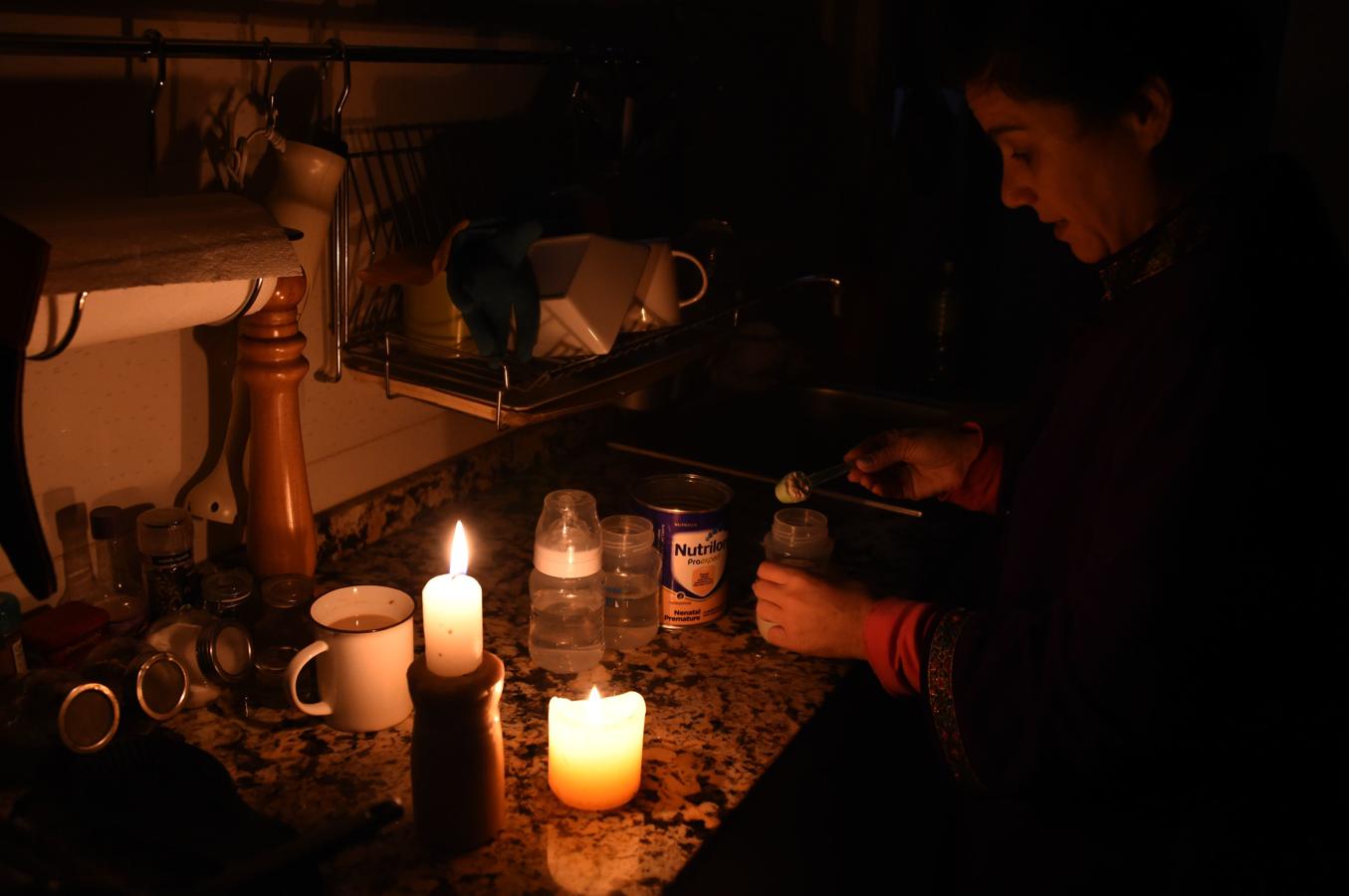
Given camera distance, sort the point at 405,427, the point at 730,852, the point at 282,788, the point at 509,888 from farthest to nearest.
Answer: the point at 405,427 → the point at 730,852 → the point at 282,788 → the point at 509,888

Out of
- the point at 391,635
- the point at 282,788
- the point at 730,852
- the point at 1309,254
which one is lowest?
the point at 730,852

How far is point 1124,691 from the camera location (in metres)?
0.84

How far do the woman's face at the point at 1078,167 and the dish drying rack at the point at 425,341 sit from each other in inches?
20.6

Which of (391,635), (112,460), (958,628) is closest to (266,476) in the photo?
(112,460)

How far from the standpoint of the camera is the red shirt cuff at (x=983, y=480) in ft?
4.72

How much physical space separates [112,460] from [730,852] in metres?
0.76

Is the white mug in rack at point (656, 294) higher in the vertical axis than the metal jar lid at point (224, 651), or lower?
higher

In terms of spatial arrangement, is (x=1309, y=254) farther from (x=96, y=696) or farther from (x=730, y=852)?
(x=96, y=696)

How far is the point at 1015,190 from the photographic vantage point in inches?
41.5

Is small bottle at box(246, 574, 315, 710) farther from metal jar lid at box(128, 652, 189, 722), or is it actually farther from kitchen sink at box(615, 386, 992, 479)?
kitchen sink at box(615, 386, 992, 479)

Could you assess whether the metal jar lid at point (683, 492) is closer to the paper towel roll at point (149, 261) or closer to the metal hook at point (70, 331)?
the paper towel roll at point (149, 261)

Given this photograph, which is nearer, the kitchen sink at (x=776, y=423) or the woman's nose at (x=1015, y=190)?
the woman's nose at (x=1015, y=190)

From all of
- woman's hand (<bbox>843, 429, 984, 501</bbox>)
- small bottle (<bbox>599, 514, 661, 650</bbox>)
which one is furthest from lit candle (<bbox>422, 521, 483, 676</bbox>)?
woman's hand (<bbox>843, 429, 984, 501</bbox>)

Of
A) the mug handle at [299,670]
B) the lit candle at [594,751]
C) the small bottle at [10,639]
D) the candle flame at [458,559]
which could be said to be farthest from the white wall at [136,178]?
the lit candle at [594,751]
